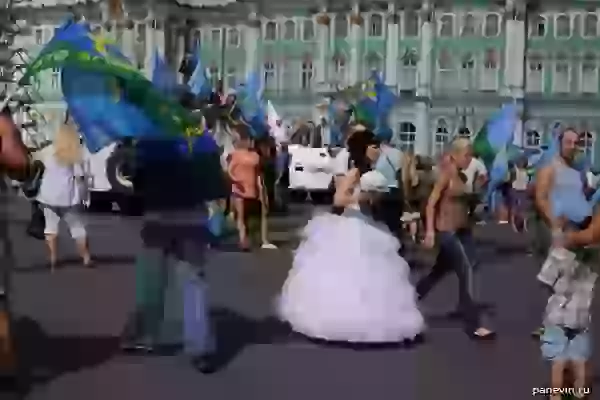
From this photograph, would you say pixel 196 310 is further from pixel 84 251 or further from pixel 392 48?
pixel 392 48

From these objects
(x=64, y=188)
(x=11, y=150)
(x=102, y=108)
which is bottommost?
(x=64, y=188)

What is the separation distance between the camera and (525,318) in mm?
1938

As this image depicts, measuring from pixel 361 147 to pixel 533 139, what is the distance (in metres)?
0.47

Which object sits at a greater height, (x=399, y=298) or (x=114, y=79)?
(x=114, y=79)

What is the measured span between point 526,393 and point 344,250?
65 centimetres

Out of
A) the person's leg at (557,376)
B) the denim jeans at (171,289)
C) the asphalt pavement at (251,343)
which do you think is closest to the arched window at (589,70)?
the asphalt pavement at (251,343)

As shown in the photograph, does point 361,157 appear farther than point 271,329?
No

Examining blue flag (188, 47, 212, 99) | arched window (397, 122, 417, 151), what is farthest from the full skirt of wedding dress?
blue flag (188, 47, 212, 99)

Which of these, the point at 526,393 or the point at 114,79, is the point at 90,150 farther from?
the point at 526,393

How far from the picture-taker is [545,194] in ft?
6.18

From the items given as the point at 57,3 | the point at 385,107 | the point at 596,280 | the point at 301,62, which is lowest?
the point at 596,280

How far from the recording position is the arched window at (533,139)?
183cm

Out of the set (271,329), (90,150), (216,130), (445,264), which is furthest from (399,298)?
(90,150)

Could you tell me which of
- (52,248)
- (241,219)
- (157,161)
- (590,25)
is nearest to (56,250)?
(52,248)
